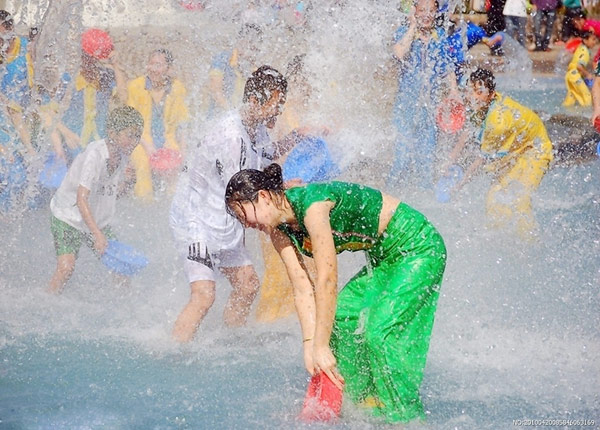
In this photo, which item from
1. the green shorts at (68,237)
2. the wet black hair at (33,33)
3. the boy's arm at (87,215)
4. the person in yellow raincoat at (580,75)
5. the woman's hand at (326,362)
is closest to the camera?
the woman's hand at (326,362)

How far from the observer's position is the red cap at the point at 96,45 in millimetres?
8945

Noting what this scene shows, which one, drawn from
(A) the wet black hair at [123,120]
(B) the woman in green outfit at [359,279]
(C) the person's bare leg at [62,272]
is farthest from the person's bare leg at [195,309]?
(C) the person's bare leg at [62,272]

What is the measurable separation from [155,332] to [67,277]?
3.36 feet

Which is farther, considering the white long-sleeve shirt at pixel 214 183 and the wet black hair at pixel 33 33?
the wet black hair at pixel 33 33

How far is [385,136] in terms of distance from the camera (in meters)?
8.75

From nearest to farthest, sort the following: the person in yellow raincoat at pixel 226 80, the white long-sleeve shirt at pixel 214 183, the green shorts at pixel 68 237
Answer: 1. the white long-sleeve shirt at pixel 214 183
2. the green shorts at pixel 68 237
3. the person in yellow raincoat at pixel 226 80

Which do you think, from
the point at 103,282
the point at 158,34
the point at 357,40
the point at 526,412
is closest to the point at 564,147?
the point at 357,40

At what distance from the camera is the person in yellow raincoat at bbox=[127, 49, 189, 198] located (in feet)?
29.1

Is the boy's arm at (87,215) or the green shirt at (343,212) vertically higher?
the green shirt at (343,212)

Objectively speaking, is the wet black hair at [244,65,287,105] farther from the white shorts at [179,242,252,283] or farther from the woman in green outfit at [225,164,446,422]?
the woman in green outfit at [225,164,446,422]

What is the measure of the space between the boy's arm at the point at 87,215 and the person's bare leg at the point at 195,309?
1.07 meters

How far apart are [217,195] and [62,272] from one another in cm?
160

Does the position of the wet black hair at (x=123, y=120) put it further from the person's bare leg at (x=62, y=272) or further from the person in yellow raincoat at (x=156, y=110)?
the person in yellow raincoat at (x=156, y=110)

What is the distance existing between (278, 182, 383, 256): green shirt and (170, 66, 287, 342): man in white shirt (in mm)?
1207
